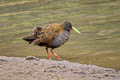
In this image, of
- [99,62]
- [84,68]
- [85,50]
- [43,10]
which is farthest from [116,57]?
[43,10]

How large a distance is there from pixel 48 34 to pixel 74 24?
791cm

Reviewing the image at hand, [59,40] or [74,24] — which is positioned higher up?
[59,40]

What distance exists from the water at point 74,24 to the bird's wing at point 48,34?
1.36 meters

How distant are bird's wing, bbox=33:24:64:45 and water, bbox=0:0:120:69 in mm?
1365

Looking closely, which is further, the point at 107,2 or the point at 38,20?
the point at 107,2

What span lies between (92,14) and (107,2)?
4.30 metres

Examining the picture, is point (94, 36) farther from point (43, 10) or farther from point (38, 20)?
point (43, 10)

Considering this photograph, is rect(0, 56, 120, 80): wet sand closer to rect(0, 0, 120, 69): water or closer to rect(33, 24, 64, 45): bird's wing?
rect(33, 24, 64, 45): bird's wing

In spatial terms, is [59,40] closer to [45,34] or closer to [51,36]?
[51,36]

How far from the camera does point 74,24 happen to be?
1739 centimetres

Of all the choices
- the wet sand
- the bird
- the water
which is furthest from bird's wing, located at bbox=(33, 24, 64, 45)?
the water

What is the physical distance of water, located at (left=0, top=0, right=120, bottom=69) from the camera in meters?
11.6

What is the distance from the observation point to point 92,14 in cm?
1995

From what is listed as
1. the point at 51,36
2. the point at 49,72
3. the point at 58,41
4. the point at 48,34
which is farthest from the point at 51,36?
the point at 49,72
